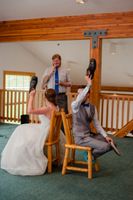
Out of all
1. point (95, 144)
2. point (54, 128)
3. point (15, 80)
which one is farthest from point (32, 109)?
point (15, 80)

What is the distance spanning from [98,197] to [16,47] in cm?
720

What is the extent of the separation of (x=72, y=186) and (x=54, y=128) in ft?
2.57

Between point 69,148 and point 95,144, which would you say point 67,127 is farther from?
point 95,144

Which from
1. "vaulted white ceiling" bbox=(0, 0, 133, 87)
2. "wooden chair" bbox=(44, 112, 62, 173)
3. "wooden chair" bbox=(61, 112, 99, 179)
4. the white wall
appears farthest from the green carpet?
the white wall

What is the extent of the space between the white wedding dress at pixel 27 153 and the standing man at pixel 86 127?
1.29ft

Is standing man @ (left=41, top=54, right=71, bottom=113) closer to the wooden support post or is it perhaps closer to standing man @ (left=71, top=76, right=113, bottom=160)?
standing man @ (left=71, top=76, right=113, bottom=160)

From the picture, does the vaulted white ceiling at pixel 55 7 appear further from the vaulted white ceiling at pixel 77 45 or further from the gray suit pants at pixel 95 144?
the gray suit pants at pixel 95 144

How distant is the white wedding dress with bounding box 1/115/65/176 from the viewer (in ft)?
10.3

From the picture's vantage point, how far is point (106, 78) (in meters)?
9.45

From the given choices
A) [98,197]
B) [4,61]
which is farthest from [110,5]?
[4,61]

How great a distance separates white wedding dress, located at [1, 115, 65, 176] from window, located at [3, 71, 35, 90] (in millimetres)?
5596

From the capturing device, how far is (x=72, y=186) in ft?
9.32

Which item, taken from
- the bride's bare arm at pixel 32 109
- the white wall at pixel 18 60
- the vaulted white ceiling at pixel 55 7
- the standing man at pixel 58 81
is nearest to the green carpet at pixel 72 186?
the bride's bare arm at pixel 32 109

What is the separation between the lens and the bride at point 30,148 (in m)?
3.15
